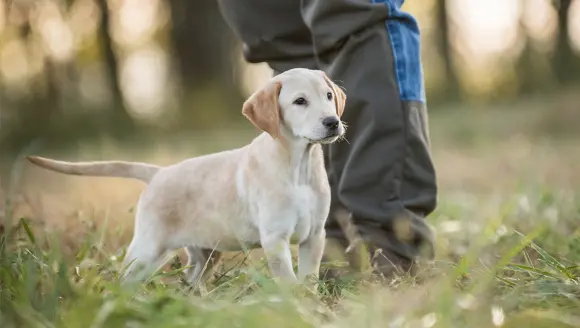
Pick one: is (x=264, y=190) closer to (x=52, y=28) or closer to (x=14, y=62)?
(x=52, y=28)

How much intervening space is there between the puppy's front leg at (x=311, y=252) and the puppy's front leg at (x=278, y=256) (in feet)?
0.31

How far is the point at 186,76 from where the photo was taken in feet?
56.0

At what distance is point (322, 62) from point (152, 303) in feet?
5.55

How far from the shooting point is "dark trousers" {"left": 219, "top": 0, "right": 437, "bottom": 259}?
10.3 feet

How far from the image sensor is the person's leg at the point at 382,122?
123 inches

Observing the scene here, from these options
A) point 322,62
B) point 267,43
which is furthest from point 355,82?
point 267,43

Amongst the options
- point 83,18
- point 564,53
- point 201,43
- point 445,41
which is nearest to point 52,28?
point 83,18

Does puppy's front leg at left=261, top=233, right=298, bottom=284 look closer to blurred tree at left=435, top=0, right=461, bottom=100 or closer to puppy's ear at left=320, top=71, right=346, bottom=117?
puppy's ear at left=320, top=71, right=346, bottom=117

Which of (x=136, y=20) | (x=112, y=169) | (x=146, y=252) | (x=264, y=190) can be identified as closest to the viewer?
(x=264, y=190)

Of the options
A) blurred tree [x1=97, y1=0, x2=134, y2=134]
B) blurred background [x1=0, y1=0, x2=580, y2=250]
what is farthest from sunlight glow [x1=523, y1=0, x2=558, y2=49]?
blurred tree [x1=97, y1=0, x2=134, y2=134]

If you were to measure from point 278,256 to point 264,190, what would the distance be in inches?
10.0

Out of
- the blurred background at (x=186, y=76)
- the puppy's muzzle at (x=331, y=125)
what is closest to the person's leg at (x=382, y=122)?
the puppy's muzzle at (x=331, y=125)

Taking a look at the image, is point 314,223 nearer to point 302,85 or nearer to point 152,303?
point 302,85

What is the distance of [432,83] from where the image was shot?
18375mm
